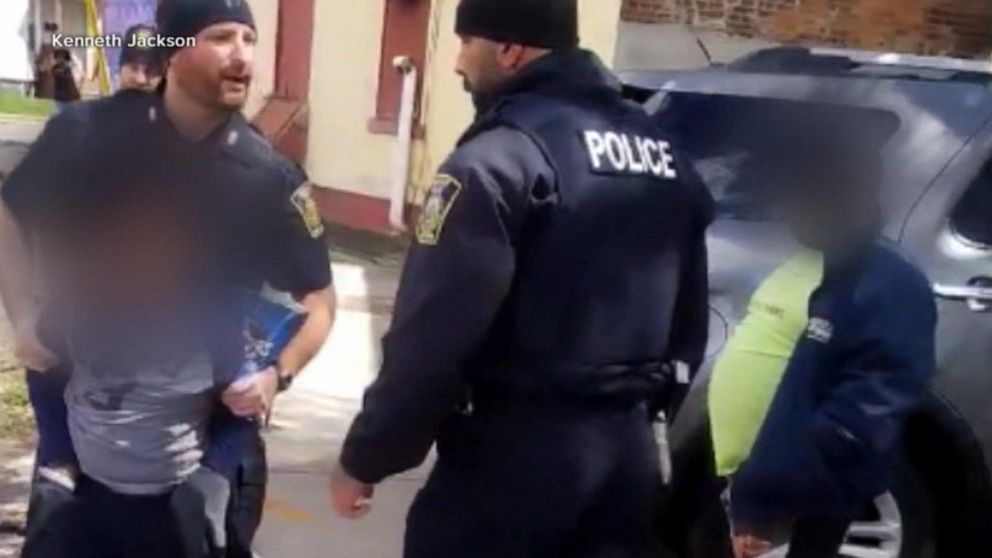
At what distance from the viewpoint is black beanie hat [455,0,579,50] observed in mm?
3162

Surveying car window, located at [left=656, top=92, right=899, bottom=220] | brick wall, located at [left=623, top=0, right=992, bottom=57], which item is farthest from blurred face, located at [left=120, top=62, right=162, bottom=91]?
brick wall, located at [left=623, top=0, right=992, bottom=57]

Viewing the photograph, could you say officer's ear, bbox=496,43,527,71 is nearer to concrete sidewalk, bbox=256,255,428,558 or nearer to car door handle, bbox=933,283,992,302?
car door handle, bbox=933,283,992,302

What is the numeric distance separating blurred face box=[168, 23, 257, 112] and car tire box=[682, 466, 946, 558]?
217cm

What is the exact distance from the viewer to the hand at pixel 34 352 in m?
3.56

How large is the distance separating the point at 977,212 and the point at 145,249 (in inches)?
108

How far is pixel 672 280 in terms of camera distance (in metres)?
3.31

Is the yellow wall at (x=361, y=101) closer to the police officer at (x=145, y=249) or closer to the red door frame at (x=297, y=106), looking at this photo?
the red door frame at (x=297, y=106)

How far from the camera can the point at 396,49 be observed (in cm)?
1448

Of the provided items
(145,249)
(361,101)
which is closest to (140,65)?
(145,249)

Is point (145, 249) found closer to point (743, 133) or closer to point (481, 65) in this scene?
point (481, 65)

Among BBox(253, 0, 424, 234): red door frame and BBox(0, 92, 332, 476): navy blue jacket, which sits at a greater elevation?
BBox(0, 92, 332, 476): navy blue jacket

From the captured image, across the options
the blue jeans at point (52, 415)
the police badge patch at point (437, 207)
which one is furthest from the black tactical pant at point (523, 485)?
the blue jeans at point (52, 415)

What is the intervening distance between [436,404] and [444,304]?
0.18m

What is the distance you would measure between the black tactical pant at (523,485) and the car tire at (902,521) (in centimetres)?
189
